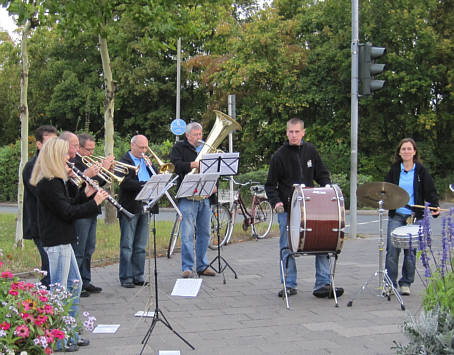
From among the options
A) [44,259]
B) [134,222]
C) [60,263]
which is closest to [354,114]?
[134,222]

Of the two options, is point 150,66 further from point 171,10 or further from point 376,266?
point 376,266

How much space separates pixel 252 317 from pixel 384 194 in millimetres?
2065

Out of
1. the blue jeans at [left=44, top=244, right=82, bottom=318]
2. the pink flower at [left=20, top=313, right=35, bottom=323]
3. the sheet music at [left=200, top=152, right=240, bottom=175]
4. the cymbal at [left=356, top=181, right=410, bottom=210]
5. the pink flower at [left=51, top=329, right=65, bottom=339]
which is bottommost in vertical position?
the pink flower at [left=51, top=329, right=65, bottom=339]

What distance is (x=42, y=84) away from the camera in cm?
3919

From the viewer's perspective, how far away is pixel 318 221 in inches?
253

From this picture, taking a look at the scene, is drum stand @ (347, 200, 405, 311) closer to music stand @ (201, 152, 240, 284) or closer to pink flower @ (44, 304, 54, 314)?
music stand @ (201, 152, 240, 284)

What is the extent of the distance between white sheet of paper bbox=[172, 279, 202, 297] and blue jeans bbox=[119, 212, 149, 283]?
4.39 ft

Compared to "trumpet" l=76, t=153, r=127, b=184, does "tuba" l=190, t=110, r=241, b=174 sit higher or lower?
higher

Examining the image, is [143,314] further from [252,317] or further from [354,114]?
[354,114]

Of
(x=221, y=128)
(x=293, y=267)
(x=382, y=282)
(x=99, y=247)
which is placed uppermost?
(x=221, y=128)

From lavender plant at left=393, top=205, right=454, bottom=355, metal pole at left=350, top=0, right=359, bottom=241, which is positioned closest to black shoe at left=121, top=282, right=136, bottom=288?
lavender plant at left=393, top=205, right=454, bottom=355

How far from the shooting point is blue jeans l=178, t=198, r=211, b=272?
319 inches

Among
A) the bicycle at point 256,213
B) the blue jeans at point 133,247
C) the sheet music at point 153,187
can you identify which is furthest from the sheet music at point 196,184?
the bicycle at point 256,213

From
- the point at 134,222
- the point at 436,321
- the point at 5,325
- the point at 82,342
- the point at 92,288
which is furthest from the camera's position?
the point at 134,222
